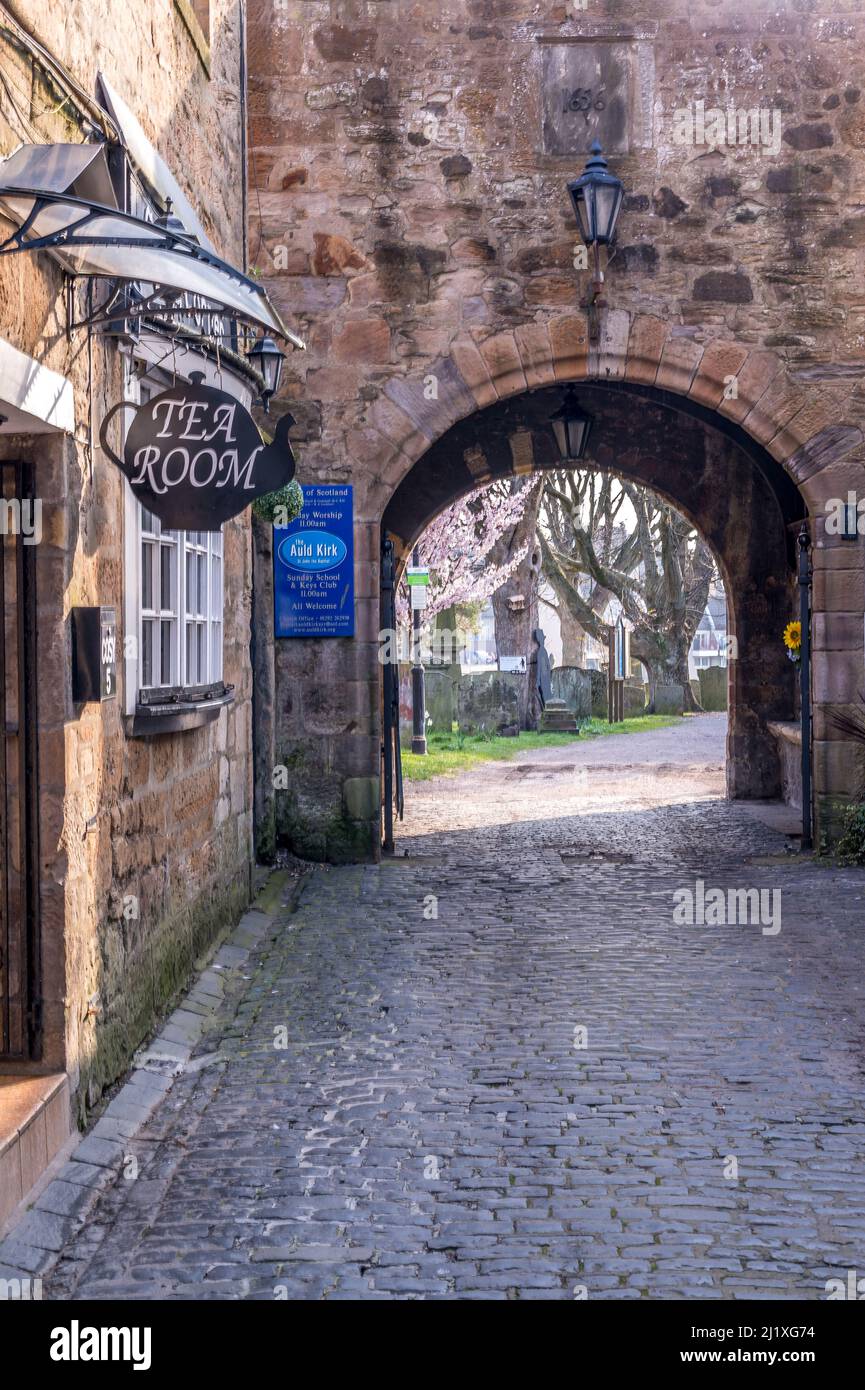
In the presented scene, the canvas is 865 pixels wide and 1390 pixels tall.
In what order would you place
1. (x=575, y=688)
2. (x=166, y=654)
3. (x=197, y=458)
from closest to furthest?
(x=197, y=458) < (x=166, y=654) < (x=575, y=688)

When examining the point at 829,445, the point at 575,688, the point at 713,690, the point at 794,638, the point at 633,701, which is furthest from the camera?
the point at 713,690

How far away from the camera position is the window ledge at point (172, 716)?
210 inches

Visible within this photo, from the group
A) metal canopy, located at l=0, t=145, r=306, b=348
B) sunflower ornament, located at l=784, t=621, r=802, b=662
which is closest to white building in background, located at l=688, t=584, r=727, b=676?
sunflower ornament, located at l=784, t=621, r=802, b=662

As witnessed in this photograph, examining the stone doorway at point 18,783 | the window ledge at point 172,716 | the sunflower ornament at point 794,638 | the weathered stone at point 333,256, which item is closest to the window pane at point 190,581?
→ the window ledge at point 172,716

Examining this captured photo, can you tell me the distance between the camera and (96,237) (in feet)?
12.7

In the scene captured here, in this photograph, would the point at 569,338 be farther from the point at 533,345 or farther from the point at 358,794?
the point at 358,794

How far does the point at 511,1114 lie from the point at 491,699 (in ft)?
64.0

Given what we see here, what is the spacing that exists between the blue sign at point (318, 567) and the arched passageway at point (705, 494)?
3.38 m

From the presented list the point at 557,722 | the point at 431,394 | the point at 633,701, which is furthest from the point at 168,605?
the point at 633,701

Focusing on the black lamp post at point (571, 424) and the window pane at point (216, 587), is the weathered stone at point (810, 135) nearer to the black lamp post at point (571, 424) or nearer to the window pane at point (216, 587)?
the black lamp post at point (571, 424)

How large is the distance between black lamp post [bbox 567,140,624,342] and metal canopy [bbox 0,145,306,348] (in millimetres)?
4764

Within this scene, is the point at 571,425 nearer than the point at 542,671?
Yes

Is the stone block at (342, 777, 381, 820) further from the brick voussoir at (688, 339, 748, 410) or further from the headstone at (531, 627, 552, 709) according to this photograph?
the headstone at (531, 627, 552, 709)

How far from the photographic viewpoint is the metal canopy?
12.0ft
